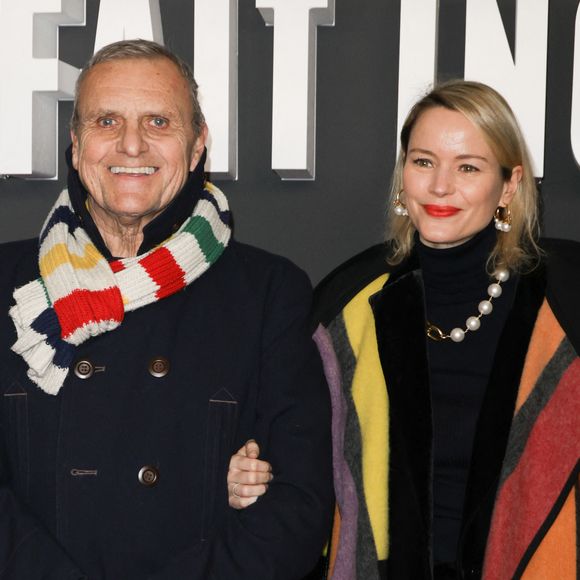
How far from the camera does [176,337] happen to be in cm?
205

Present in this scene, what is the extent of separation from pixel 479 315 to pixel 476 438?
1.04 ft

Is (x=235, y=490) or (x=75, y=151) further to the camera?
(x=75, y=151)

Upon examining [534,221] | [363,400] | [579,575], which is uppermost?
[534,221]

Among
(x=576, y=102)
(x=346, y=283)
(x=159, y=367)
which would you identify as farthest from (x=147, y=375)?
(x=576, y=102)

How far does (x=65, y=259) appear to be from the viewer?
2.03m

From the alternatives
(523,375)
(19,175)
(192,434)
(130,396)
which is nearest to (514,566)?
(523,375)

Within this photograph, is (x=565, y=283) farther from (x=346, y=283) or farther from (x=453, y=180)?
(x=346, y=283)

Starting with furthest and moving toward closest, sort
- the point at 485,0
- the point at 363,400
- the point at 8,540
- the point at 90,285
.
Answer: the point at 485,0
the point at 363,400
the point at 90,285
the point at 8,540

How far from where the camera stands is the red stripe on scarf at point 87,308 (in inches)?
77.6

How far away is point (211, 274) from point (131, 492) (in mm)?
505

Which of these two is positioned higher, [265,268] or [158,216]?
[158,216]

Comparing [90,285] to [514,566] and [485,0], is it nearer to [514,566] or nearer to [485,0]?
[514,566]

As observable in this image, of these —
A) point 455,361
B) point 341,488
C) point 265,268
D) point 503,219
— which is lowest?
point 341,488

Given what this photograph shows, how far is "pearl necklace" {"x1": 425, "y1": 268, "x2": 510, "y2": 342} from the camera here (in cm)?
233
